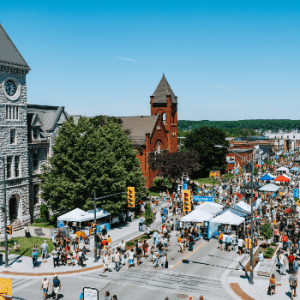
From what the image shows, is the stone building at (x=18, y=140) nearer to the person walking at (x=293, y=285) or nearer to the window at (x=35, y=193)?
the window at (x=35, y=193)

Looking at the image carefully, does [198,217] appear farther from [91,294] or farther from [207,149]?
[207,149]

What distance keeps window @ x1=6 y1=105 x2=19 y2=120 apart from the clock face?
1.36m

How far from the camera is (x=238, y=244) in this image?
102 ft

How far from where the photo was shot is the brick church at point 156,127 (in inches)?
2653

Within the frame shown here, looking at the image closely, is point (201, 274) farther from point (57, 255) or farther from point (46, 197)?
point (46, 197)

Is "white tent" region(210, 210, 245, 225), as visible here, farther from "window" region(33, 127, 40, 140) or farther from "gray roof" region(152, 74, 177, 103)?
"gray roof" region(152, 74, 177, 103)

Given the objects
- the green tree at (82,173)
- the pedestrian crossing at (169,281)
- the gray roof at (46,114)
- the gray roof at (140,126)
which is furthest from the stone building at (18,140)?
the gray roof at (140,126)

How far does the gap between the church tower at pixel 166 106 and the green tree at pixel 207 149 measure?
716 cm

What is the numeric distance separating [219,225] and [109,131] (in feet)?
56.0

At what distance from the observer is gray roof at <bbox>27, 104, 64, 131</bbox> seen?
45366mm

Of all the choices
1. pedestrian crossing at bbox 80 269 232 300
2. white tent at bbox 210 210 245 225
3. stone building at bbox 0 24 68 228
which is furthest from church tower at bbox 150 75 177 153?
pedestrian crossing at bbox 80 269 232 300

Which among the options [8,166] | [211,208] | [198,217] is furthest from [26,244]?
[211,208]

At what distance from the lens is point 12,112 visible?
39219 millimetres

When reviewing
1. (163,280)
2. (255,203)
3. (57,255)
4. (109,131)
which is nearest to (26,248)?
(57,255)
